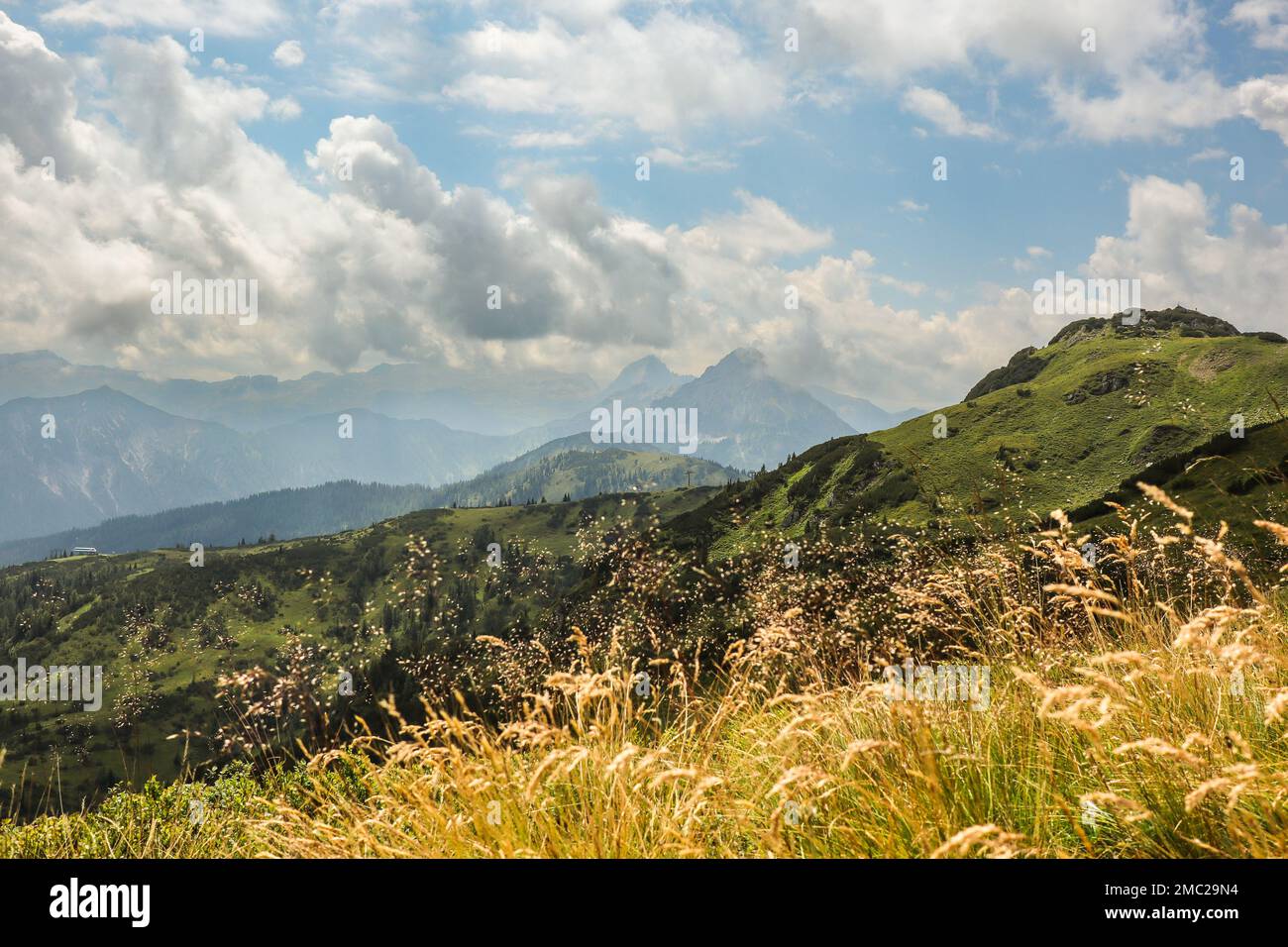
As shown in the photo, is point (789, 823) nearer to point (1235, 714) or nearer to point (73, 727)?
point (1235, 714)

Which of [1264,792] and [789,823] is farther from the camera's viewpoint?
[789,823]

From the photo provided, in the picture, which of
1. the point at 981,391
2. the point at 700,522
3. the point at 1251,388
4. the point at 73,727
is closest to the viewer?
the point at 1251,388

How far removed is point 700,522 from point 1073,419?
51.0 m

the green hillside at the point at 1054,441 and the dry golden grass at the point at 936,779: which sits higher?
the green hillside at the point at 1054,441

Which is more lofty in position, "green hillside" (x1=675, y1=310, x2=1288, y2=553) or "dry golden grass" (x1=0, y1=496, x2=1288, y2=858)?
"green hillside" (x1=675, y1=310, x2=1288, y2=553)

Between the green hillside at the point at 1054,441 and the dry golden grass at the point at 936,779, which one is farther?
the green hillside at the point at 1054,441

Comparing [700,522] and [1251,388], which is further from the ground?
[1251,388]

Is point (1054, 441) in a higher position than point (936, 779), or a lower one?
higher

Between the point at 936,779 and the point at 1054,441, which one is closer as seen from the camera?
the point at 936,779

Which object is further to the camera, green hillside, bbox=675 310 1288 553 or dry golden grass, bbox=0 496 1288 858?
green hillside, bbox=675 310 1288 553
